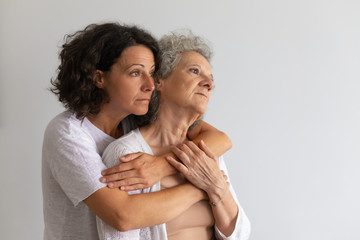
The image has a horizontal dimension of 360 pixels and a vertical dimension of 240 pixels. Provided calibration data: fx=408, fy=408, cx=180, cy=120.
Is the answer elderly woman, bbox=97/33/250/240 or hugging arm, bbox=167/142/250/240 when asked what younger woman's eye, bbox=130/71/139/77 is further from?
hugging arm, bbox=167/142/250/240

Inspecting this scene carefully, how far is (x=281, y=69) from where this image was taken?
241cm

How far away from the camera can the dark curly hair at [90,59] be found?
153 centimetres

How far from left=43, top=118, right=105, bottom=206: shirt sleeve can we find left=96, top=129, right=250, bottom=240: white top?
0.23 ft

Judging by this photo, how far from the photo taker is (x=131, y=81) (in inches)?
60.1

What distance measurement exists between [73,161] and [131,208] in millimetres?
259

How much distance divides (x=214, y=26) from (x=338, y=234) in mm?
1464

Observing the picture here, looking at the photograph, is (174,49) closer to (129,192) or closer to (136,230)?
(129,192)

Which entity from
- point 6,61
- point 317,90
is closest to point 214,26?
point 317,90

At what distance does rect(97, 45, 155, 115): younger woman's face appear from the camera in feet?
5.00

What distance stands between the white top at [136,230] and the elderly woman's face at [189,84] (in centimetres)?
21

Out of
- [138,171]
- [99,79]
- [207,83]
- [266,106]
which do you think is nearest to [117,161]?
[138,171]

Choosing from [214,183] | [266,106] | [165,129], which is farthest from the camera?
[266,106]

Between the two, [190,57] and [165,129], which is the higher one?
[190,57]

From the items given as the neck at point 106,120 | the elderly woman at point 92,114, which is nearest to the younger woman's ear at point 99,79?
the elderly woman at point 92,114
